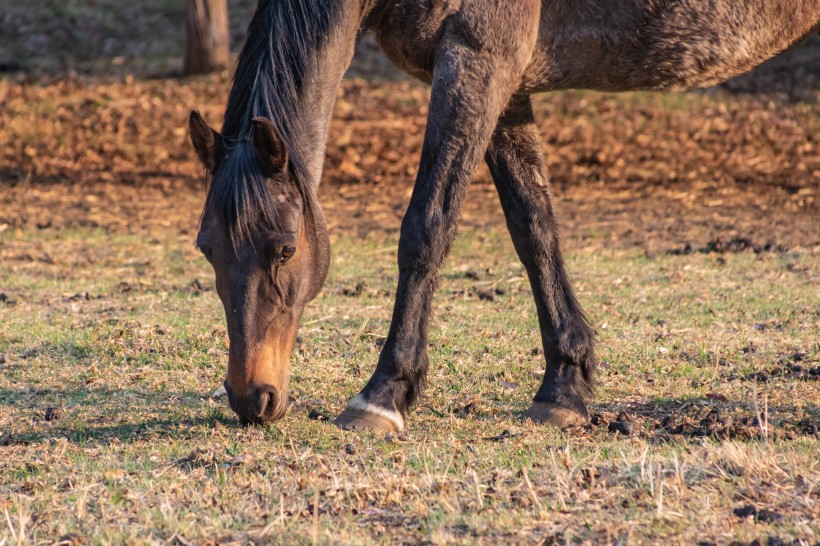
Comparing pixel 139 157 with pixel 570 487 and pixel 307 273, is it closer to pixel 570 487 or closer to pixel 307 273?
pixel 307 273

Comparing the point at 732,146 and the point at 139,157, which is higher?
the point at 732,146

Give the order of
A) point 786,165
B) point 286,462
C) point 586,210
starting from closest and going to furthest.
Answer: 1. point 286,462
2. point 586,210
3. point 786,165

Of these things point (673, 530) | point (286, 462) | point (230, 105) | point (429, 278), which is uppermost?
point (230, 105)

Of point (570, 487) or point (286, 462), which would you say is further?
point (286, 462)

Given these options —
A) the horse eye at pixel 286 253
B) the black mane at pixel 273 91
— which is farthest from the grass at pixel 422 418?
the black mane at pixel 273 91

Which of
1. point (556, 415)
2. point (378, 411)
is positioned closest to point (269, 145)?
point (378, 411)

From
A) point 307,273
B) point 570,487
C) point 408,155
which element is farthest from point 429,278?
point 408,155

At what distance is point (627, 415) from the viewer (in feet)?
15.0

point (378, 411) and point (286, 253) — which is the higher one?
point (286, 253)

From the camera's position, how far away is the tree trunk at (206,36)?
50.5 ft

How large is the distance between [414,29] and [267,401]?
5.81ft

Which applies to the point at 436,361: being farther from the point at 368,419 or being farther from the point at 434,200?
the point at 434,200

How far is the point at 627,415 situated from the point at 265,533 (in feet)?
6.65

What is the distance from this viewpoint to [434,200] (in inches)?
174
